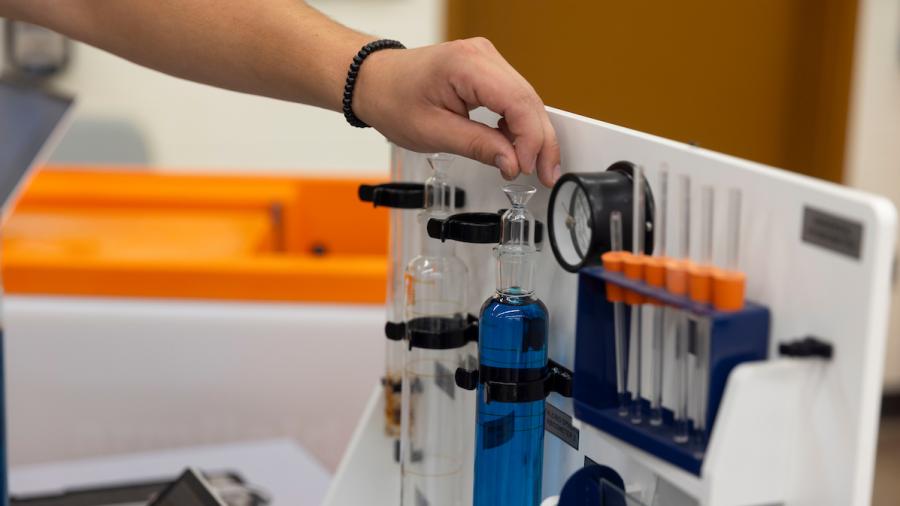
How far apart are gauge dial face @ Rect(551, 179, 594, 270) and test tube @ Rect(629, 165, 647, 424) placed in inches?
1.2

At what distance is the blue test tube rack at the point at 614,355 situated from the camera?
579 millimetres

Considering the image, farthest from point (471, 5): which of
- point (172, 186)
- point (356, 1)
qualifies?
point (172, 186)

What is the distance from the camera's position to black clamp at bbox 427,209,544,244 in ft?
2.55

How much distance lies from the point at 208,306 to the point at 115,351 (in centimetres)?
18

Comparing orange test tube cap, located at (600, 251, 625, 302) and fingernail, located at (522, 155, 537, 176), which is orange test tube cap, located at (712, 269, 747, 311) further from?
fingernail, located at (522, 155, 537, 176)

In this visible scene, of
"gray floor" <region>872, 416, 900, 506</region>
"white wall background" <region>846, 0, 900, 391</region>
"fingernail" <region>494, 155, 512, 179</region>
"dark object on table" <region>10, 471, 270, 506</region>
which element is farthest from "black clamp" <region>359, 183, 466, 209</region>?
"white wall background" <region>846, 0, 900, 391</region>

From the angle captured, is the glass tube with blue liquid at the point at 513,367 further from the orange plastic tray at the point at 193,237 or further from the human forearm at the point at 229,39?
the orange plastic tray at the point at 193,237

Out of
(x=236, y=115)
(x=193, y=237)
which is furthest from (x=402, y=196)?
(x=236, y=115)

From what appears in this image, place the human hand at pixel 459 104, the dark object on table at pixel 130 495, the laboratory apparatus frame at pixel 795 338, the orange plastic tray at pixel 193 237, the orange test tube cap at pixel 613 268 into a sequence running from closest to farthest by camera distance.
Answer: the laboratory apparatus frame at pixel 795 338, the orange test tube cap at pixel 613 268, the human hand at pixel 459 104, the dark object on table at pixel 130 495, the orange plastic tray at pixel 193 237


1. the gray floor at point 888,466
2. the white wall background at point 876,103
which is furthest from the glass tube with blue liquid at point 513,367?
the white wall background at point 876,103

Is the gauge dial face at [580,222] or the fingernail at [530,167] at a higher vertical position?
the fingernail at [530,167]

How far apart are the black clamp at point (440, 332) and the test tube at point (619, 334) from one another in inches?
8.4

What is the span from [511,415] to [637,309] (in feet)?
0.46

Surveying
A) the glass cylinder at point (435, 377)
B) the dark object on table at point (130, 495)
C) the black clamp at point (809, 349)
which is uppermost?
the black clamp at point (809, 349)
